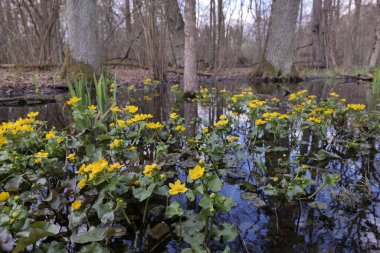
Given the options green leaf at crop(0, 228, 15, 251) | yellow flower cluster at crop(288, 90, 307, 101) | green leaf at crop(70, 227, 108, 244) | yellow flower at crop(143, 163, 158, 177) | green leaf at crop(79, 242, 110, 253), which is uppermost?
yellow flower cluster at crop(288, 90, 307, 101)

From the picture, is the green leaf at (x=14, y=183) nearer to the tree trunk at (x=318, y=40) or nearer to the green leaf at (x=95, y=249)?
the green leaf at (x=95, y=249)

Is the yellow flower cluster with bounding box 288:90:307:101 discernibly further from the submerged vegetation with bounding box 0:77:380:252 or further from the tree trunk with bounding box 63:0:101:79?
the tree trunk with bounding box 63:0:101:79

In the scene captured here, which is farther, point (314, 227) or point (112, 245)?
point (314, 227)

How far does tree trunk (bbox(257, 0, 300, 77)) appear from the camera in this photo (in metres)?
8.23

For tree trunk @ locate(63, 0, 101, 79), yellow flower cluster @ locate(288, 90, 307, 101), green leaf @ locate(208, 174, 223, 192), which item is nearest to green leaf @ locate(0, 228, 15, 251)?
green leaf @ locate(208, 174, 223, 192)

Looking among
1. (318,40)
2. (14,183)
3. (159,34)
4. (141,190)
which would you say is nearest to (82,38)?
(159,34)

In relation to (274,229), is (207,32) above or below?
above

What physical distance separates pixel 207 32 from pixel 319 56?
18.7 feet

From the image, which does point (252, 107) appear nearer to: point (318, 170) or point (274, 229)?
point (318, 170)

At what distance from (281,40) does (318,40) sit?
5466 millimetres

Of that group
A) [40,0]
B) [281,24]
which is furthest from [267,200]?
[40,0]

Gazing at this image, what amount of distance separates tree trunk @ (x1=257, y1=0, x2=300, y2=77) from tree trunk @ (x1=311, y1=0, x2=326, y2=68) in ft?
15.5

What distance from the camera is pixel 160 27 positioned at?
6836mm

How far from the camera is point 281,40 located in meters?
8.62
